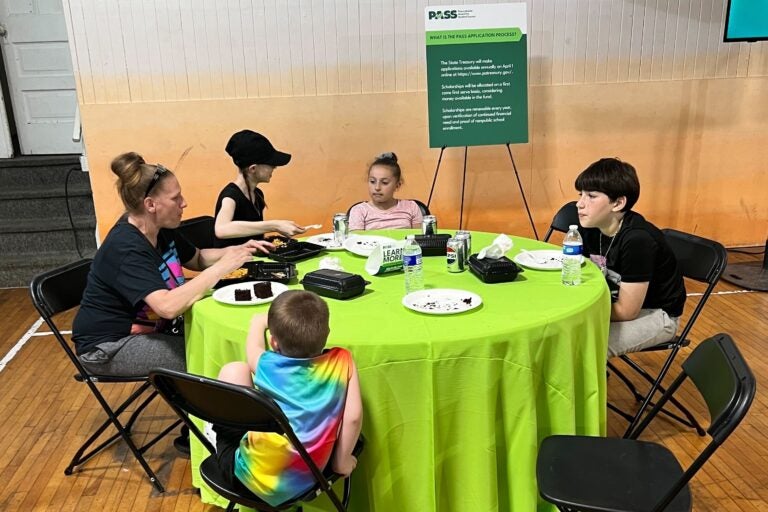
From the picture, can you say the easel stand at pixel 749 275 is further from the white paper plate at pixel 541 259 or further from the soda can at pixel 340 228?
the soda can at pixel 340 228

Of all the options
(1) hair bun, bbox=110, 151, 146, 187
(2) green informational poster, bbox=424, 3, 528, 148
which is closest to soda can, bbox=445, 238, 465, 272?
(1) hair bun, bbox=110, 151, 146, 187

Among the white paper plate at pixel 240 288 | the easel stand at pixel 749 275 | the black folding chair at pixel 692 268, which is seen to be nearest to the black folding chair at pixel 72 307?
the white paper plate at pixel 240 288

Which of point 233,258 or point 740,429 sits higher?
point 233,258

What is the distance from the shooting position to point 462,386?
1.84 metres

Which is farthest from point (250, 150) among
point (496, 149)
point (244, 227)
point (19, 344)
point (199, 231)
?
point (496, 149)

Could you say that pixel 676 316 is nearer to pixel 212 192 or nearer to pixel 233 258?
pixel 233 258

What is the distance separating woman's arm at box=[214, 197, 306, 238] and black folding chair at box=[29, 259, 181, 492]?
614 millimetres

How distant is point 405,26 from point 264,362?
369cm

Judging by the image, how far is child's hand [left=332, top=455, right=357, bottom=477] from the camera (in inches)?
69.0

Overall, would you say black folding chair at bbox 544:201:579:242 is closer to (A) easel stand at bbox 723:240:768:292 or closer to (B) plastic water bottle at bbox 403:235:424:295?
(B) plastic water bottle at bbox 403:235:424:295

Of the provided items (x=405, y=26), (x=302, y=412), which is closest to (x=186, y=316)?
(x=302, y=412)

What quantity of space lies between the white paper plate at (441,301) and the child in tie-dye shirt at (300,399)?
370 mm

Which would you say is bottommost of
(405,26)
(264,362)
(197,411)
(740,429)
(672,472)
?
(740,429)

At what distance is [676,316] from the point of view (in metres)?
2.62
